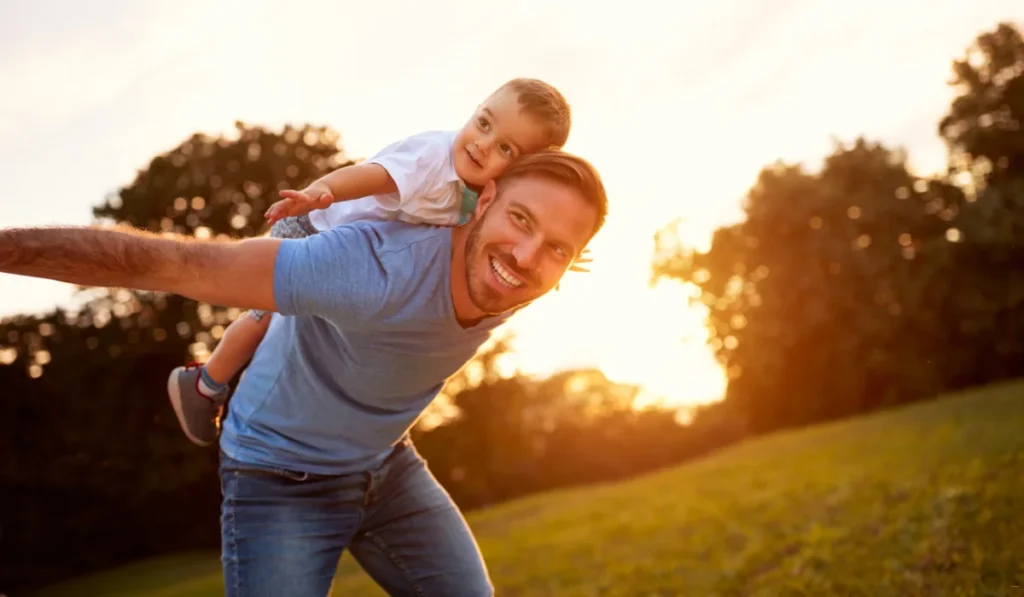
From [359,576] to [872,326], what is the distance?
23.5 m

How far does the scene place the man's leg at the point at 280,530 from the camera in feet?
9.53

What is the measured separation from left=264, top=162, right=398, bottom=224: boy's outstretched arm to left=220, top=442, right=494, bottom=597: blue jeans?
95 cm

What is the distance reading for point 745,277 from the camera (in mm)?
32938

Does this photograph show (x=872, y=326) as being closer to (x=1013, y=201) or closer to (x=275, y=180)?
(x=1013, y=201)

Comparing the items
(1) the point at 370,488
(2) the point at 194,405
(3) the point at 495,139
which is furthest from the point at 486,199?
(2) the point at 194,405

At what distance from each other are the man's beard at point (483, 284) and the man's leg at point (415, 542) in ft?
2.94

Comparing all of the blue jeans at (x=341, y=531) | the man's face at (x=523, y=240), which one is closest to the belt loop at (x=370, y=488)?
the blue jeans at (x=341, y=531)

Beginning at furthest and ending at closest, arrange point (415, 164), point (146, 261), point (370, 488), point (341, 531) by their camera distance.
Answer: point (415, 164)
point (370, 488)
point (341, 531)
point (146, 261)

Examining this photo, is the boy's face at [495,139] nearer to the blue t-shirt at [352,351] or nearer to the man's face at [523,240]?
the man's face at [523,240]

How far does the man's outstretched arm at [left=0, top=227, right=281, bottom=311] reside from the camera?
6.31ft

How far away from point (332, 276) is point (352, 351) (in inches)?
17.6

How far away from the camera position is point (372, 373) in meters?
2.96

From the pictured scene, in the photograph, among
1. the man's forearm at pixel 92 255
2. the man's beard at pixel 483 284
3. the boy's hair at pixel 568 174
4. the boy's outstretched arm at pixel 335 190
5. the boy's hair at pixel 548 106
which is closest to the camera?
the man's forearm at pixel 92 255

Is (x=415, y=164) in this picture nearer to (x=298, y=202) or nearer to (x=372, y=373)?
(x=298, y=202)
